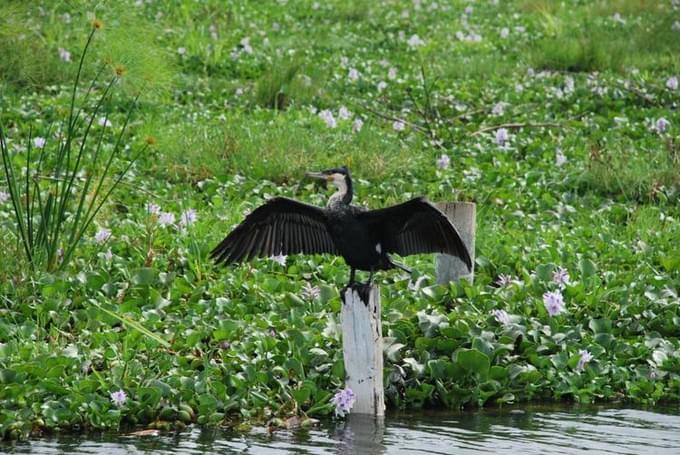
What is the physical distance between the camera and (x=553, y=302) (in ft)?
22.5

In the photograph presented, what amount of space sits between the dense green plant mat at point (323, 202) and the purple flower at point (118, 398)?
51 mm

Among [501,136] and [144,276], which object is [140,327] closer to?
[144,276]

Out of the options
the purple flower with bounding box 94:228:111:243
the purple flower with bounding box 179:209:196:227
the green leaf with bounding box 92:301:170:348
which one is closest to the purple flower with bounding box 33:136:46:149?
the purple flower with bounding box 179:209:196:227

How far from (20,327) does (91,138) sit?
4.39 meters

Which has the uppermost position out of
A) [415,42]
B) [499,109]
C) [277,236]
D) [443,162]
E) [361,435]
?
[415,42]

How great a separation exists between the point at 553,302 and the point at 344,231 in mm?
1451

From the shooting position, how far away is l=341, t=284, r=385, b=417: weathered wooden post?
5.75 m

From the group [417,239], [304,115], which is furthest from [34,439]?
[304,115]

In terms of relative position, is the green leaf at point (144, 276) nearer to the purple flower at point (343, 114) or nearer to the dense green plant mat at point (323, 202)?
the dense green plant mat at point (323, 202)

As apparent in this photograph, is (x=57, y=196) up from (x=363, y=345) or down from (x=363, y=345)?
up

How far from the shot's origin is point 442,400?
647 centimetres

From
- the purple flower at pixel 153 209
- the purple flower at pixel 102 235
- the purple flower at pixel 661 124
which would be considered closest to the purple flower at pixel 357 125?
the purple flower at pixel 661 124

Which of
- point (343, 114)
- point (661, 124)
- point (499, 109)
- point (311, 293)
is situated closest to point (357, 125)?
point (343, 114)

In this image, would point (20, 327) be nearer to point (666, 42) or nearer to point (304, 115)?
point (304, 115)
